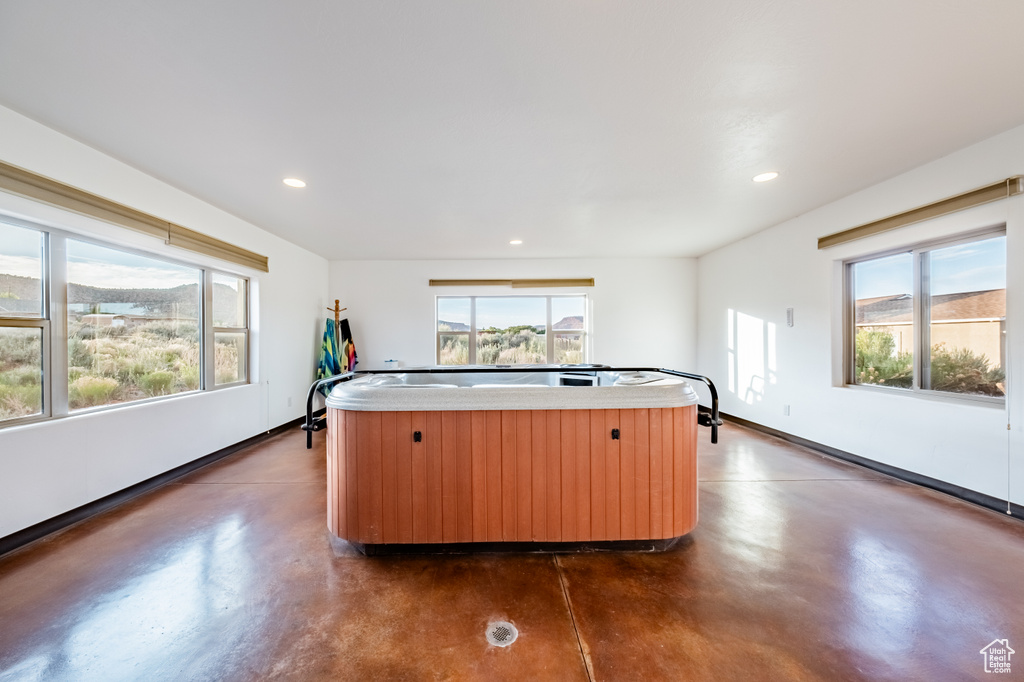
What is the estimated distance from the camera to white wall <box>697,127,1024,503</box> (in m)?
2.15

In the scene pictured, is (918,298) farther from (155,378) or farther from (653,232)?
(155,378)

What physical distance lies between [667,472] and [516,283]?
384 cm

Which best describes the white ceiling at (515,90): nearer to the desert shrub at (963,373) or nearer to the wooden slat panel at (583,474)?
the desert shrub at (963,373)

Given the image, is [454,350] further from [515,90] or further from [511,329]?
[515,90]

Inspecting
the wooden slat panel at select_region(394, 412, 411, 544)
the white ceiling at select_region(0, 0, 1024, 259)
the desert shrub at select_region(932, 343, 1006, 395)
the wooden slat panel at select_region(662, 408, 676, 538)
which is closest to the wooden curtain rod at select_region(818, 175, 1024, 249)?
the white ceiling at select_region(0, 0, 1024, 259)

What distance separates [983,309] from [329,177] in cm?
458

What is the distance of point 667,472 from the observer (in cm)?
177

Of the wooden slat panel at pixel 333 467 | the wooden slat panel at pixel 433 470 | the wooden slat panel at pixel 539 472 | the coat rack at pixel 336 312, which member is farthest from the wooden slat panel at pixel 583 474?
the coat rack at pixel 336 312

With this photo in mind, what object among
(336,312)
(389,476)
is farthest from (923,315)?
(336,312)

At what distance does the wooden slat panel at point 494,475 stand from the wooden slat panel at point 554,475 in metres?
0.24

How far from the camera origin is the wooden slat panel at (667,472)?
177cm

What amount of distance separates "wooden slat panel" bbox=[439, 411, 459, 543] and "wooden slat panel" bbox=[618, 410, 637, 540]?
2.68 feet

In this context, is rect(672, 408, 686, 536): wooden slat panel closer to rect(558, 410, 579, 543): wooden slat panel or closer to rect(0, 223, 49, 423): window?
rect(558, 410, 579, 543): wooden slat panel

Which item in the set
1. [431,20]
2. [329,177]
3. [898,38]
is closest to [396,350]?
[329,177]
